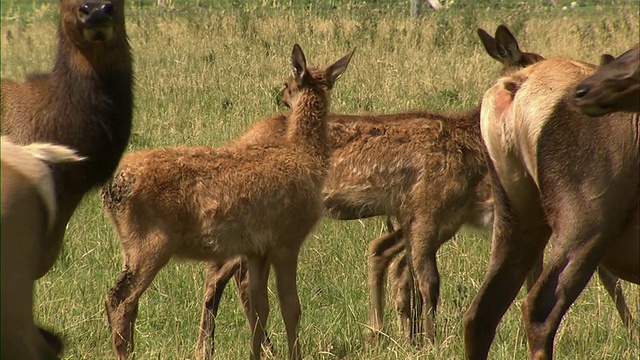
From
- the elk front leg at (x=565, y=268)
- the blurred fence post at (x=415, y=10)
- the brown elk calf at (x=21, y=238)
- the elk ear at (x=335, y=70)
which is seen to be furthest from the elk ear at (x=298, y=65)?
the blurred fence post at (x=415, y=10)

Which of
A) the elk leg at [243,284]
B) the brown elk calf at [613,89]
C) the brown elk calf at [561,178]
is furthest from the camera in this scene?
the elk leg at [243,284]

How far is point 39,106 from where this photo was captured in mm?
6410

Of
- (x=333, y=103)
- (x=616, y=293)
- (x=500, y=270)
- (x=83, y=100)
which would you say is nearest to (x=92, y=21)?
(x=83, y=100)

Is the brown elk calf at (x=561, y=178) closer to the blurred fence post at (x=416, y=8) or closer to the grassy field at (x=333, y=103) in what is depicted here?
the grassy field at (x=333, y=103)

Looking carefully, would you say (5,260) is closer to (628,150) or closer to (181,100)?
(628,150)

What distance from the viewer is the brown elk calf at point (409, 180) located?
25.3 ft

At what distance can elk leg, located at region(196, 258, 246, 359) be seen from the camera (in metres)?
6.82

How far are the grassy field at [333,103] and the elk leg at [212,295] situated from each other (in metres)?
0.12

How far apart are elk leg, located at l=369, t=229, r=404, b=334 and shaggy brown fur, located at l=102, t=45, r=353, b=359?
821 millimetres

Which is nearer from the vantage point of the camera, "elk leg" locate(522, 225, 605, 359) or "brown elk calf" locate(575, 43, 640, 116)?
"brown elk calf" locate(575, 43, 640, 116)

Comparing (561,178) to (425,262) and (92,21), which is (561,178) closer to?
(425,262)

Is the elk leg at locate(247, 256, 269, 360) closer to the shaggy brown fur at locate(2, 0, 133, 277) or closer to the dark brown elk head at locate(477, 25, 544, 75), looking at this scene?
the shaggy brown fur at locate(2, 0, 133, 277)

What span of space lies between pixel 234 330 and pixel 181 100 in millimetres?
5742

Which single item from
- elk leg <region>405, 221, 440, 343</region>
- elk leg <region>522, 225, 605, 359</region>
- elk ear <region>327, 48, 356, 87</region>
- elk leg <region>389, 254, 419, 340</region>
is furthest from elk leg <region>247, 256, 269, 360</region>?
elk leg <region>522, 225, 605, 359</region>
